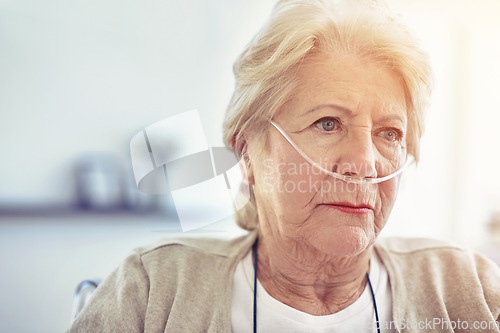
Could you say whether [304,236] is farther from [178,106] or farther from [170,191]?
→ [178,106]

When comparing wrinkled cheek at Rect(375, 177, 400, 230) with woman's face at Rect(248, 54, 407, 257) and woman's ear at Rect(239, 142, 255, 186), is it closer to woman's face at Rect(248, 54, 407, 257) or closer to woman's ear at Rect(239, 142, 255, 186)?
woman's face at Rect(248, 54, 407, 257)

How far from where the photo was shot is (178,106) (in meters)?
1.09

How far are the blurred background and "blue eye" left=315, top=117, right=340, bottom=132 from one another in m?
0.29

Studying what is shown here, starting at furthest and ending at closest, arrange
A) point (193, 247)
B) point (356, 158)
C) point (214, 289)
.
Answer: point (193, 247), point (214, 289), point (356, 158)

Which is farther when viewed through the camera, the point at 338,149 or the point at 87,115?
the point at 87,115

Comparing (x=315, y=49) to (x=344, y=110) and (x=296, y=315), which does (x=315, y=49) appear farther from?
(x=296, y=315)

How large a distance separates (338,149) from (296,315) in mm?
395

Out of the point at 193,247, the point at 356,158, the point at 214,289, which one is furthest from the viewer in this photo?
the point at 193,247

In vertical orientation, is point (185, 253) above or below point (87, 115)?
below

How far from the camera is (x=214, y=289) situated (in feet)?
3.17

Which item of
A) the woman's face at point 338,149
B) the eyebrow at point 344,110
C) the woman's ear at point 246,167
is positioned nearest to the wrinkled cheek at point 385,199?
the woman's face at point 338,149

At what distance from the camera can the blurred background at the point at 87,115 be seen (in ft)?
3.66

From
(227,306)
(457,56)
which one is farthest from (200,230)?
(457,56)

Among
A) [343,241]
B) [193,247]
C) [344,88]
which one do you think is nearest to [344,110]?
[344,88]
